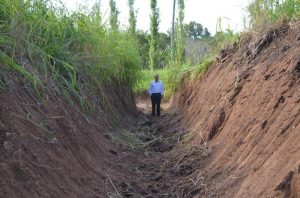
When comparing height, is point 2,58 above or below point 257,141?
above

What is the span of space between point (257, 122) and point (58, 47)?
2.63m

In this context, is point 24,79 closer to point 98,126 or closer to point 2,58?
point 2,58

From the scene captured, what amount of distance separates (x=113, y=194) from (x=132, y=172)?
3.35ft

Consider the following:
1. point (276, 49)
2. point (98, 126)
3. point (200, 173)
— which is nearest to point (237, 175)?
point (200, 173)

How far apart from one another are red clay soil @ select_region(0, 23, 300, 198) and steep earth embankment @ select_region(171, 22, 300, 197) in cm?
1

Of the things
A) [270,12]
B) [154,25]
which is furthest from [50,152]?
[154,25]

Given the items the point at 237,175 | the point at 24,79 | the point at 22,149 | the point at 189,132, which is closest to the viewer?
the point at 22,149

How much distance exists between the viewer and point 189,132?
668cm

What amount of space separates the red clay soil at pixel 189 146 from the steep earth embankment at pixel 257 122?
0.04ft

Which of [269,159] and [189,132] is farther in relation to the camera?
[189,132]

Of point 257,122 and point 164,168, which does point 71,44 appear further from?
point 257,122

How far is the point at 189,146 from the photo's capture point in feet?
18.8

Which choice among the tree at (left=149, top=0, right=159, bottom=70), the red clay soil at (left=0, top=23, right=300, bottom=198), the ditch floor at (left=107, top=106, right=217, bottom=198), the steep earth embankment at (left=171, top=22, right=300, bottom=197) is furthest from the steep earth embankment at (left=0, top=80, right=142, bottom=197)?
the tree at (left=149, top=0, right=159, bottom=70)

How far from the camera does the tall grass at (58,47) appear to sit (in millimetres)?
4152
